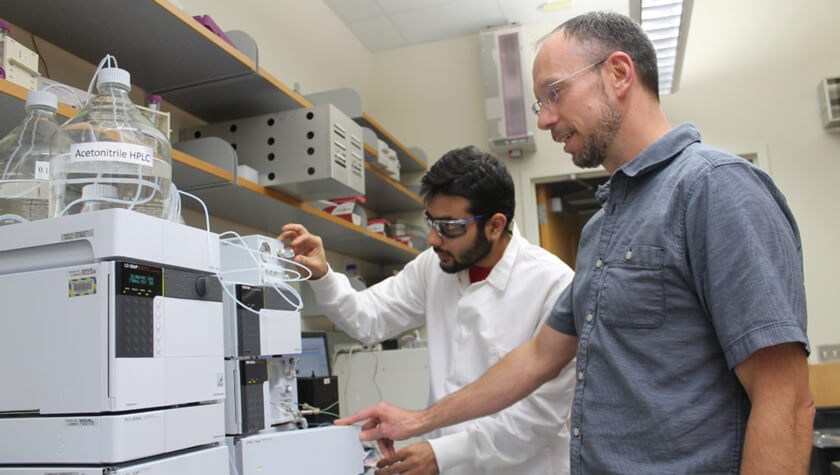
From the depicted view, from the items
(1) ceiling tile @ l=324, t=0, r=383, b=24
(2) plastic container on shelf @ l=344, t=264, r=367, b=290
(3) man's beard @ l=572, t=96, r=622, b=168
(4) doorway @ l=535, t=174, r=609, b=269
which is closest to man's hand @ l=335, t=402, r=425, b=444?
(3) man's beard @ l=572, t=96, r=622, b=168

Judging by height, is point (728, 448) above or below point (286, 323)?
below

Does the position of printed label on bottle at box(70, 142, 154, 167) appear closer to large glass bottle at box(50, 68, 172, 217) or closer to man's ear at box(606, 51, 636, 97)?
large glass bottle at box(50, 68, 172, 217)

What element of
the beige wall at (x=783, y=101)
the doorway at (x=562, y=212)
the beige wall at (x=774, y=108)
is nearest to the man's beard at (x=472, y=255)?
the doorway at (x=562, y=212)

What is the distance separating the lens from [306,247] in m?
1.62

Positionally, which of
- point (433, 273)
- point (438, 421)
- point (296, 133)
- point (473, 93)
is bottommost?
point (438, 421)

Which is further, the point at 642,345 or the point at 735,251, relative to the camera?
the point at 642,345

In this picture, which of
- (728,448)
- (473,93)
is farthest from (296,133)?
(473,93)

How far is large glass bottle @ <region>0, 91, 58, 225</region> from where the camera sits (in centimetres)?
113

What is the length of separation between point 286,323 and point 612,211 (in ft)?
2.32

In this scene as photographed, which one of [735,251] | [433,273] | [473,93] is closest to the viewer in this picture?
[735,251]

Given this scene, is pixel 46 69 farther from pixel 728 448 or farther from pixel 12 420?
pixel 728 448

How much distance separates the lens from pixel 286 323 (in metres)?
1.35

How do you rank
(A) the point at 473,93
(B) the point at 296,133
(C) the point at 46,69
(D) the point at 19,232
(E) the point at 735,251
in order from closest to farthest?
(E) the point at 735,251
(D) the point at 19,232
(C) the point at 46,69
(B) the point at 296,133
(A) the point at 473,93

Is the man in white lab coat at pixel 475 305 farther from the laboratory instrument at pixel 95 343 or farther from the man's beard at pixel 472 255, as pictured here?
the laboratory instrument at pixel 95 343
